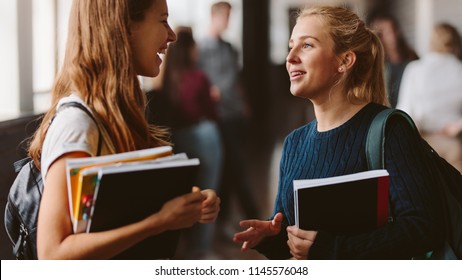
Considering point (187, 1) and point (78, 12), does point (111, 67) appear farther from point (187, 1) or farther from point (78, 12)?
point (187, 1)

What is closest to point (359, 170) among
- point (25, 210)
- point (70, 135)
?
point (70, 135)

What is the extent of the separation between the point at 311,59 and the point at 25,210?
2.77 ft

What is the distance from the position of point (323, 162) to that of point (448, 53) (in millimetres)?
682

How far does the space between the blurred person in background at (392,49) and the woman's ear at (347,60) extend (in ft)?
0.38

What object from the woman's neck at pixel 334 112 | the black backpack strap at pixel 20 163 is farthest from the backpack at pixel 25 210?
the woman's neck at pixel 334 112

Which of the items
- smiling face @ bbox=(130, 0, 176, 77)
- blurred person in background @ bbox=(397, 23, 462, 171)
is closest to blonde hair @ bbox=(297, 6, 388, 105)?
blurred person in background @ bbox=(397, 23, 462, 171)

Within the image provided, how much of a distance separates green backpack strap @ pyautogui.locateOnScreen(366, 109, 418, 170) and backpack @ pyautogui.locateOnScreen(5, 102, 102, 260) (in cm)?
85

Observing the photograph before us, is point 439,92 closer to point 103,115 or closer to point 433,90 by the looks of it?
point 433,90

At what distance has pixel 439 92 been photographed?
2.03 m

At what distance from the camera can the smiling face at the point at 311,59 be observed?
168cm

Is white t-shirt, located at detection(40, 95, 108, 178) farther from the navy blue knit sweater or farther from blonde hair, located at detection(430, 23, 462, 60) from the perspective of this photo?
blonde hair, located at detection(430, 23, 462, 60)

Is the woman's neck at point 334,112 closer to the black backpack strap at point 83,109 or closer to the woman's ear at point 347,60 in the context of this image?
the woman's ear at point 347,60

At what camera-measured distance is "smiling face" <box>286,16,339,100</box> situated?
1.68m
